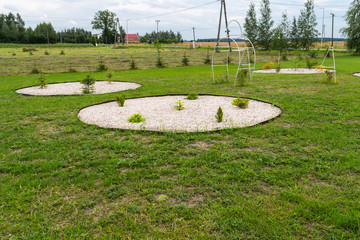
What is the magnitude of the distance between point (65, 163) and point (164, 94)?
443 cm

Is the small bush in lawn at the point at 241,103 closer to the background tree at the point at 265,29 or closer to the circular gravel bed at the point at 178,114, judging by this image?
the circular gravel bed at the point at 178,114

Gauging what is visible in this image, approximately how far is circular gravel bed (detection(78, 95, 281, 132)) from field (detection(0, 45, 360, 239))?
295 millimetres

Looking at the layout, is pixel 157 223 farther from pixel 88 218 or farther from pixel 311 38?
pixel 311 38

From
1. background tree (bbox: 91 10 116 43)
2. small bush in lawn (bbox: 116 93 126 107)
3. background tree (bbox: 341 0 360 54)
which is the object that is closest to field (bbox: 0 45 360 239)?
small bush in lawn (bbox: 116 93 126 107)

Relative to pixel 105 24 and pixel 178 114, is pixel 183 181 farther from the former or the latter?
pixel 105 24

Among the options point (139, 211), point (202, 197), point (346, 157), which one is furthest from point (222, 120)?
point (139, 211)

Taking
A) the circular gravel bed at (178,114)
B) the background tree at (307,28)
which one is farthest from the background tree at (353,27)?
the circular gravel bed at (178,114)

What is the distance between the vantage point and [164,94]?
7.26 metres

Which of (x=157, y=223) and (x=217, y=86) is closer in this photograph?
(x=157, y=223)

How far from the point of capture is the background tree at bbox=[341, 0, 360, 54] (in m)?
24.4

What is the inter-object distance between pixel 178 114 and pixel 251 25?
29312 mm

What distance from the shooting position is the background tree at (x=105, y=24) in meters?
71.4

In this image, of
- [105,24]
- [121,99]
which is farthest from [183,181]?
[105,24]

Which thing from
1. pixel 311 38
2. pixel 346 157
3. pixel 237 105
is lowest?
pixel 346 157
